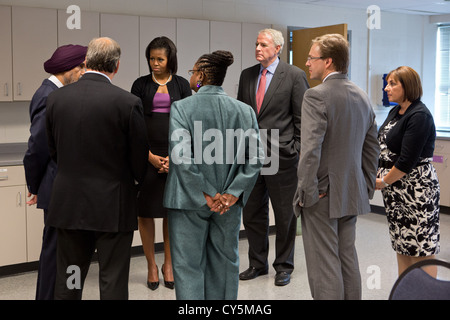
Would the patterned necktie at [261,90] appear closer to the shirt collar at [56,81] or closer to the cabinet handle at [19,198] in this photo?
the shirt collar at [56,81]

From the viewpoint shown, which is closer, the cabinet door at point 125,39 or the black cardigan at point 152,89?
the black cardigan at point 152,89

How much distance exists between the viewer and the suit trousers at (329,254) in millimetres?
2820

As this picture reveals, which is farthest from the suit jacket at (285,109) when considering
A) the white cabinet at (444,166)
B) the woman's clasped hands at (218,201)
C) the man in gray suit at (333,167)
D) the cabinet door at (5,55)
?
the white cabinet at (444,166)

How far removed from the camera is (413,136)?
311cm

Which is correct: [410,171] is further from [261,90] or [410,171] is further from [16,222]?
[16,222]

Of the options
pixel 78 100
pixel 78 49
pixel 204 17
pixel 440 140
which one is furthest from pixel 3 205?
pixel 440 140

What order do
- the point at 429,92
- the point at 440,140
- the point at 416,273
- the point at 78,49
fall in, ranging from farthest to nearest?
the point at 429,92 → the point at 440,140 → the point at 78,49 → the point at 416,273

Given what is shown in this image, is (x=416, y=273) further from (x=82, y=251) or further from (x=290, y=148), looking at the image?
(x=290, y=148)

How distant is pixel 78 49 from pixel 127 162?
0.76 metres

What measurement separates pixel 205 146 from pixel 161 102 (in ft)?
3.63

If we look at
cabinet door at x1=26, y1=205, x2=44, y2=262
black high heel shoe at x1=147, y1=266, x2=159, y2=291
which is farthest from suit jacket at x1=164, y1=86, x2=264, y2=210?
cabinet door at x1=26, y1=205, x2=44, y2=262

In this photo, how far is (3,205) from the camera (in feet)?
13.0

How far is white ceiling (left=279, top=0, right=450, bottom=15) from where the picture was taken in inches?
237

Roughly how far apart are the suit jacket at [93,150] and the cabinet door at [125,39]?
230 cm
